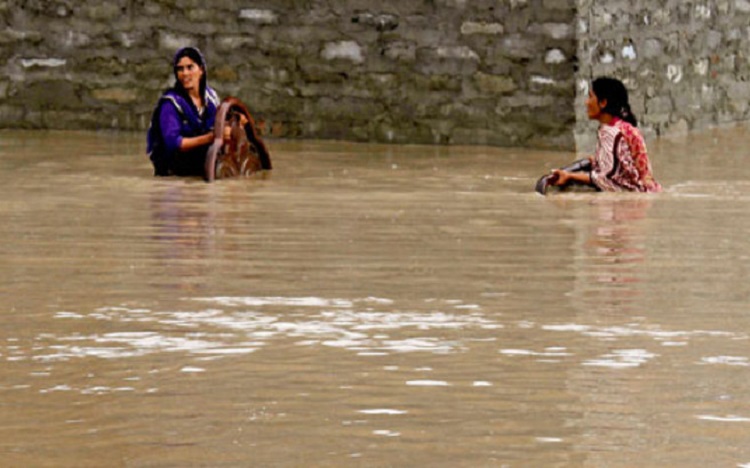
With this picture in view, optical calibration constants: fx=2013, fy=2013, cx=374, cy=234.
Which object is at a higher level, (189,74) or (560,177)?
(189,74)

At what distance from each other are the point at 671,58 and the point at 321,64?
2891 millimetres

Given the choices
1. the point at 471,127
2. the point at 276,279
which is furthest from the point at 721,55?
the point at 276,279

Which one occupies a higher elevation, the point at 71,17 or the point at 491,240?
the point at 71,17

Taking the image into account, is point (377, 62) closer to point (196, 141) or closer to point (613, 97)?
point (196, 141)

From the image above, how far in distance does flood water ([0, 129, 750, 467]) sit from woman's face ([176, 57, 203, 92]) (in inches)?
36.5

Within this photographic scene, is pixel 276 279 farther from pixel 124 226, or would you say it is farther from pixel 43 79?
pixel 43 79

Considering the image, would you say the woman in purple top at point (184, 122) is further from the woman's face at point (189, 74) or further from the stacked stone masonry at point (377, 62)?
the stacked stone masonry at point (377, 62)

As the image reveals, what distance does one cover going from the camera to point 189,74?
40.1 ft

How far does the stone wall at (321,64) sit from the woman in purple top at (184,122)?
3360 mm

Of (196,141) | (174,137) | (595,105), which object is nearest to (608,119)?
(595,105)

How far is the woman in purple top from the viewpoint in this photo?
12.1 m

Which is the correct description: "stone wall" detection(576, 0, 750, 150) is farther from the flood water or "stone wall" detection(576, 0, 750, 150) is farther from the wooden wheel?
the flood water

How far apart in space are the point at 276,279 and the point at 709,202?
13.0 ft

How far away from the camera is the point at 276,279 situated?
24.7 feet
